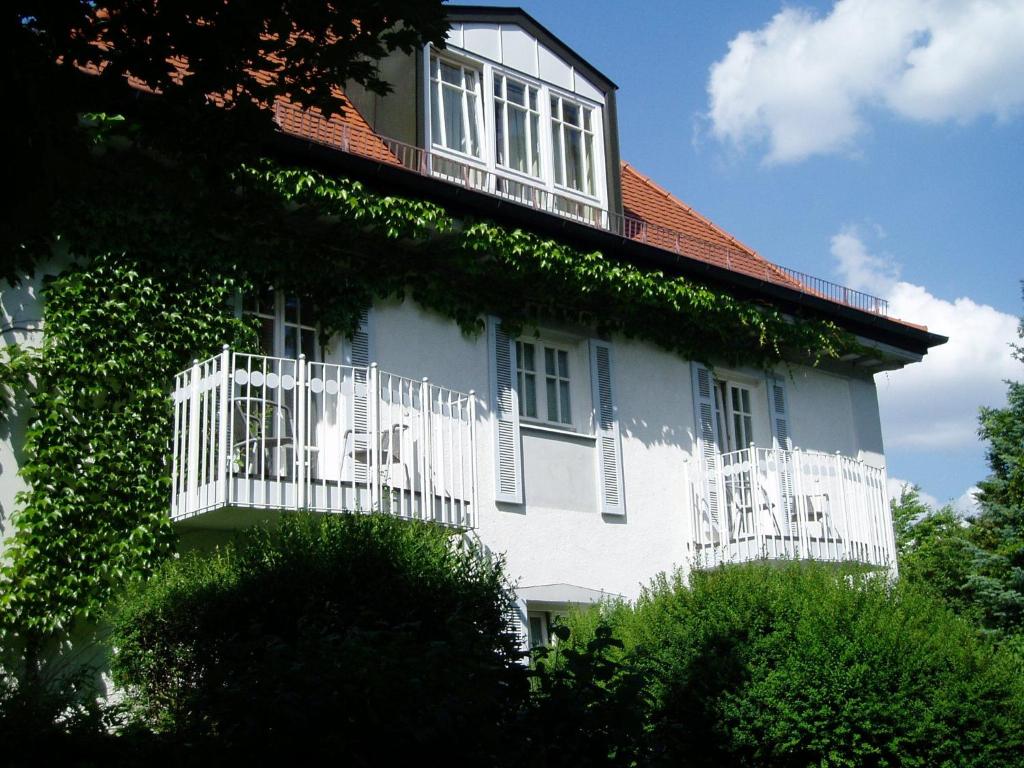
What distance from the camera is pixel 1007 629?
2197cm

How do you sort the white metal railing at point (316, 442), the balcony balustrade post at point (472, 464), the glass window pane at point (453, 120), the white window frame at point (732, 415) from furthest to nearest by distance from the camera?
1. the white window frame at point (732, 415)
2. the glass window pane at point (453, 120)
3. the balcony balustrade post at point (472, 464)
4. the white metal railing at point (316, 442)

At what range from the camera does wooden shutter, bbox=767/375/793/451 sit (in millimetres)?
16719

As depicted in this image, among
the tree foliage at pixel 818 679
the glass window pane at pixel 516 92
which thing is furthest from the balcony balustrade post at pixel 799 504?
the glass window pane at pixel 516 92

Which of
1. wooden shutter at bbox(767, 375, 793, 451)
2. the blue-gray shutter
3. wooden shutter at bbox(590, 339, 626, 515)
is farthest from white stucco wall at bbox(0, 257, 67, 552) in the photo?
wooden shutter at bbox(767, 375, 793, 451)

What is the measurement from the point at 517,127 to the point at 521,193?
0.90 metres

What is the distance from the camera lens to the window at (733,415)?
16.5 m

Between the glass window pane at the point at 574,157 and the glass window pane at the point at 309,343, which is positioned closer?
the glass window pane at the point at 309,343

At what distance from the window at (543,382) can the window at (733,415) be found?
240 cm

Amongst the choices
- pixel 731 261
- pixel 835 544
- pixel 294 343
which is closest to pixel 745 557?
pixel 835 544

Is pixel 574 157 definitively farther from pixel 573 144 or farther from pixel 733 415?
pixel 733 415

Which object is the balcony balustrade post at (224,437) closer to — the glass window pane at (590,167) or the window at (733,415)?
the glass window pane at (590,167)

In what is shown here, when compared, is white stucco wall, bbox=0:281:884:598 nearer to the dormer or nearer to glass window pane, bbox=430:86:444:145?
the dormer

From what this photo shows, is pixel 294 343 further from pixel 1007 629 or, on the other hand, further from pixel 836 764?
pixel 1007 629

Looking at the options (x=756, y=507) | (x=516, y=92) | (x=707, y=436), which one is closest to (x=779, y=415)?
(x=707, y=436)
